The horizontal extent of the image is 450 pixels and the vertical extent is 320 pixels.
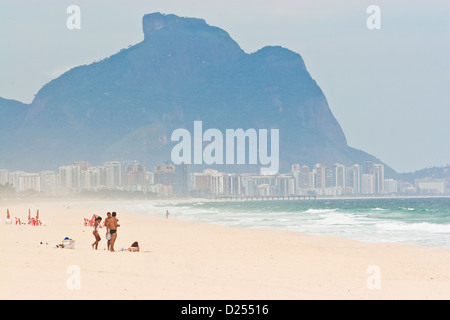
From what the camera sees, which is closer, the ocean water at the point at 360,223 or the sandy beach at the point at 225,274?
the sandy beach at the point at 225,274

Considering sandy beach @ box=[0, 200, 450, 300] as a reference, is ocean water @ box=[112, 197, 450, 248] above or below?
below

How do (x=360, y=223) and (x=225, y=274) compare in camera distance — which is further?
(x=360, y=223)

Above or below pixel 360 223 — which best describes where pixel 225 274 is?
above

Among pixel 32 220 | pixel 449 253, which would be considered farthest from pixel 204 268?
pixel 32 220

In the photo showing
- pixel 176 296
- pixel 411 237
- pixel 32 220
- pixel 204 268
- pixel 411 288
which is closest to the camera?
pixel 176 296

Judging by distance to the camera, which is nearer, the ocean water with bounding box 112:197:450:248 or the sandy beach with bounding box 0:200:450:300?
the sandy beach with bounding box 0:200:450:300

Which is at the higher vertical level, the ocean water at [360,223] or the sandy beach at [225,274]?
the sandy beach at [225,274]

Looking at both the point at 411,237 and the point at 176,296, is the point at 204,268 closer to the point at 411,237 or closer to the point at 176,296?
the point at 176,296

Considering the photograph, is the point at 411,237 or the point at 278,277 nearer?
the point at 278,277
